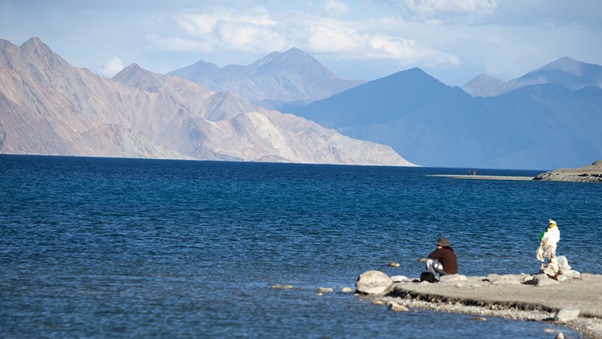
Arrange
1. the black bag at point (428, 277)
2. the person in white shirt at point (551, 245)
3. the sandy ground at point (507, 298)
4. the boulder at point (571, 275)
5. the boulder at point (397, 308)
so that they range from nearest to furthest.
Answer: the sandy ground at point (507, 298)
the boulder at point (397, 308)
the black bag at point (428, 277)
the person in white shirt at point (551, 245)
the boulder at point (571, 275)

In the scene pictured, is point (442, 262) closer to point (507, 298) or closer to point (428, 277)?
point (428, 277)

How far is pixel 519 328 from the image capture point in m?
24.6

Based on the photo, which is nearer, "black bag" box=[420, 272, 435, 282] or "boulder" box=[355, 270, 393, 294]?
"boulder" box=[355, 270, 393, 294]

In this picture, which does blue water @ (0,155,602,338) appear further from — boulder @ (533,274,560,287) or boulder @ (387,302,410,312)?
boulder @ (533,274,560,287)

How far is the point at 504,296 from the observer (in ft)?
92.3

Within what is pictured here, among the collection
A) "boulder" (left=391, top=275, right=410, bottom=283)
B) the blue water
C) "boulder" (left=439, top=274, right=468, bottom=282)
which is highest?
"boulder" (left=439, top=274, right=468, bottom=282)

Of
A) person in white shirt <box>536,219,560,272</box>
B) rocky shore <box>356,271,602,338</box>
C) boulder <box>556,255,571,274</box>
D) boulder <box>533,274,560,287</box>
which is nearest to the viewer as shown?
rocky shore <box>356,271,602,338</box>

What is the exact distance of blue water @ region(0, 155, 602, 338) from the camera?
2477cm

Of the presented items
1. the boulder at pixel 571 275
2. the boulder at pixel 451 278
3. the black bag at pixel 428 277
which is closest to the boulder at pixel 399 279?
the black bag at pixel 428 277

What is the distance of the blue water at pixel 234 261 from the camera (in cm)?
2477

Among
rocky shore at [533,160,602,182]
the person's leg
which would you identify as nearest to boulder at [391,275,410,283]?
the person's leg

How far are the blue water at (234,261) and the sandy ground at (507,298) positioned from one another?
0.98 m

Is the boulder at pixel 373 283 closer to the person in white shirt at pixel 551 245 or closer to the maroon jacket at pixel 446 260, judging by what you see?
the maroon jacket at pixel 446 260

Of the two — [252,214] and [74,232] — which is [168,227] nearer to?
[74,232]
